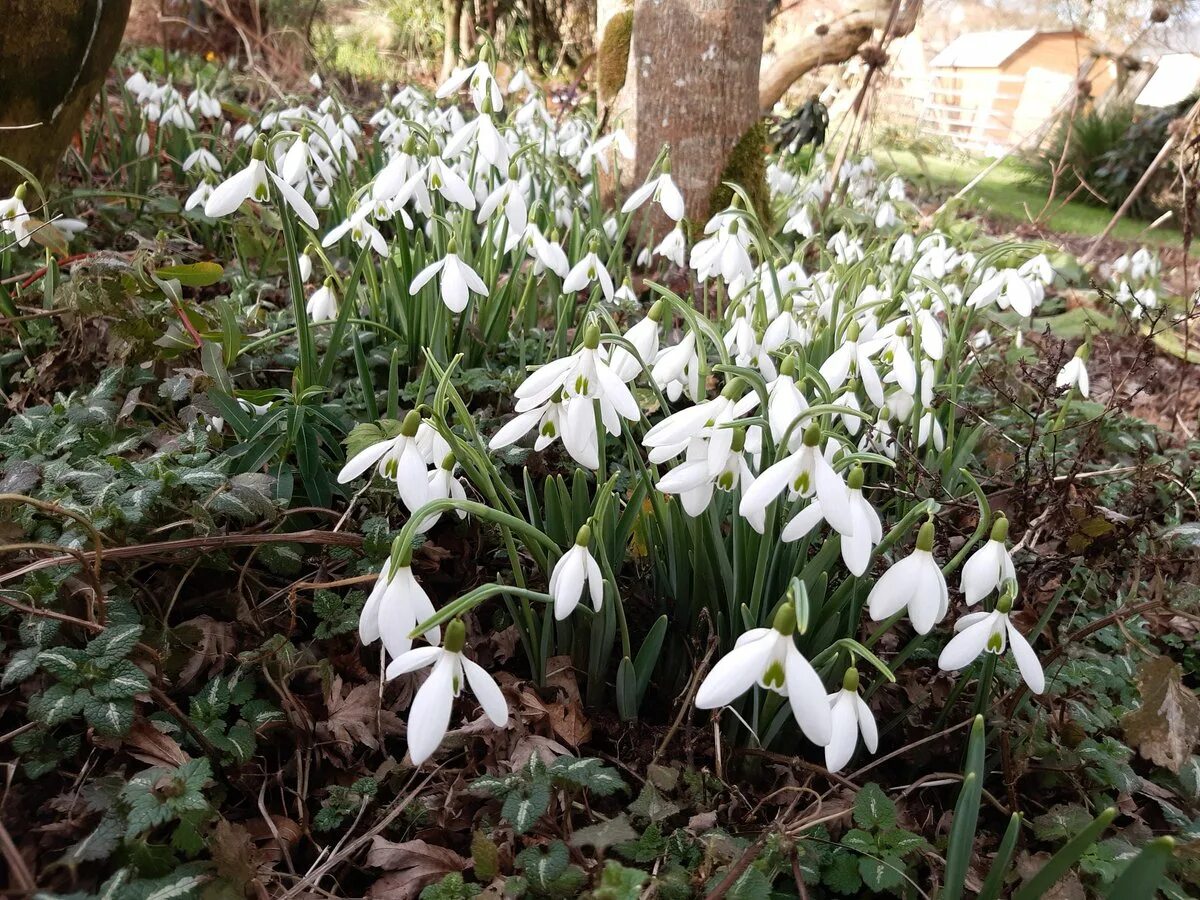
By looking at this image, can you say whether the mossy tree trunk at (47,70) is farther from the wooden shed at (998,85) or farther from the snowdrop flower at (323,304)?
the wooden shed at (998,85)

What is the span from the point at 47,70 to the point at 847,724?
2.79 metres

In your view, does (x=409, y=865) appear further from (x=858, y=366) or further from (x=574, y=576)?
(x=858, y=366)

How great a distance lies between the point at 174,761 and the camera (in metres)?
1.20

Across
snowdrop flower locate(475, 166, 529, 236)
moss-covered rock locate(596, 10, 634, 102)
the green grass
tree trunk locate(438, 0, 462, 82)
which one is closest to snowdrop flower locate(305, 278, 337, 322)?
snowdrop flower locate(475, 166, 529, 236)

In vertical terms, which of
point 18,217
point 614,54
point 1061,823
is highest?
point 614,54

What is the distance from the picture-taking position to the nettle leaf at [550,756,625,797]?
117cm

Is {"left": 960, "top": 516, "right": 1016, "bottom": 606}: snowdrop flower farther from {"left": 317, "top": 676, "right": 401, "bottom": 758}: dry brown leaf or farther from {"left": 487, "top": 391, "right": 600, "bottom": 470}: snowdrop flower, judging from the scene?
{"left": 317, "top": 676, "right": 401, "bottom": 758}: dry brown leaf

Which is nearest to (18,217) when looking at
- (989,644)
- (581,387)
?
(581,387)

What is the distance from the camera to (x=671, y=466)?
1.66 metres

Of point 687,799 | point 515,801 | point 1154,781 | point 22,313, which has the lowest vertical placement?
point 1154,781

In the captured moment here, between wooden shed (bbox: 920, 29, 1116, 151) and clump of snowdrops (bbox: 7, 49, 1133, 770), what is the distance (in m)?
11.8

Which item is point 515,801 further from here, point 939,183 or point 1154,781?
point 939,183

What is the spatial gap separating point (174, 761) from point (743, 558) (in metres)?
0.88

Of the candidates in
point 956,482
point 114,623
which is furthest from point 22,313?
point 956,482
